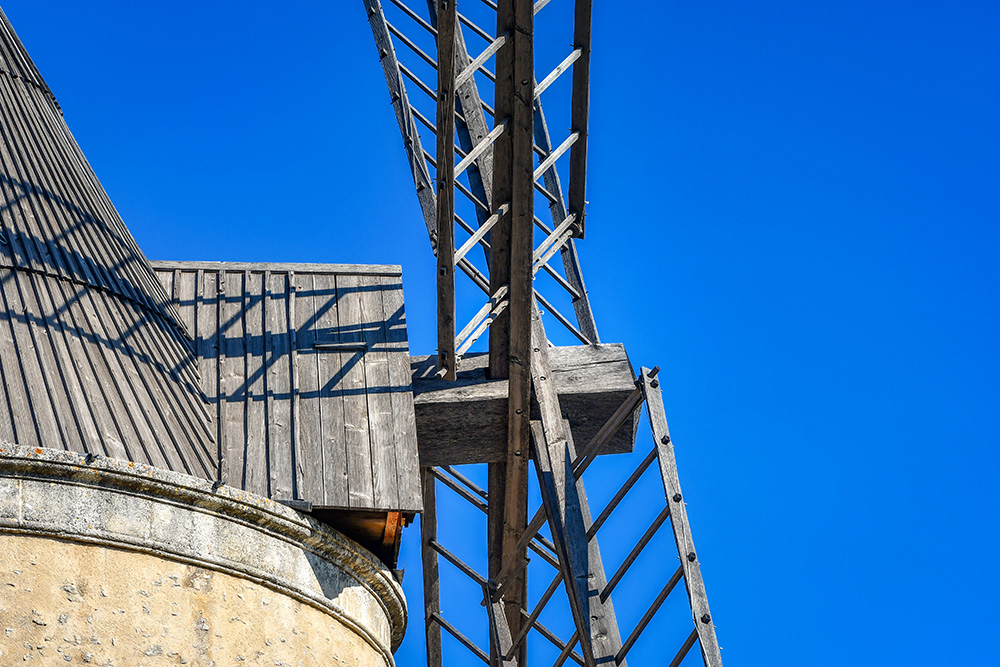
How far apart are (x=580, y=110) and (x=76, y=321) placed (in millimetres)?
4322

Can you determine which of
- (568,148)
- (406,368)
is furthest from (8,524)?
(568,148)

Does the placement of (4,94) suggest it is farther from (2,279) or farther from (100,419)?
(100,419)

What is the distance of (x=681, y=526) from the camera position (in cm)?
726

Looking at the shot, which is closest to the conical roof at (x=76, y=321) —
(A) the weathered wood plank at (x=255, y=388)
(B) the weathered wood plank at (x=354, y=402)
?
(A) the weathered wood plank at (x=255, y=388)

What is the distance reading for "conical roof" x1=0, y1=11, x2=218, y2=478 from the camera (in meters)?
5.67

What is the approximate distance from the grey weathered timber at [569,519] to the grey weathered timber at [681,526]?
76 cm

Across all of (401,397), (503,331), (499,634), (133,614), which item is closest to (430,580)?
(499,634)

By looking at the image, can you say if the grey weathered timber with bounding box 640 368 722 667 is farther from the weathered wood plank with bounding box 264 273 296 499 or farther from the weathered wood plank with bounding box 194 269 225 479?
the weathered wood plank with bounding box 194 269 225 479

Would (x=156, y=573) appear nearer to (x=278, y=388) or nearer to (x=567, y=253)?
(x=278, y=388)

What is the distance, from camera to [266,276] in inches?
324

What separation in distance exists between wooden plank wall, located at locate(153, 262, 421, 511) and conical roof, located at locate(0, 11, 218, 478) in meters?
0.23

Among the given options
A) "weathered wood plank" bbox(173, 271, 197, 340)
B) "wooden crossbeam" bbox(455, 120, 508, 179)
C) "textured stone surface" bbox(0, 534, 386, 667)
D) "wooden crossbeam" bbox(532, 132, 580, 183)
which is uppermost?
"wooden crossbeam" bbox(532, 132, 580, 183)

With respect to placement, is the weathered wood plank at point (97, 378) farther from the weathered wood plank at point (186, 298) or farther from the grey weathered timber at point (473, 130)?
the grey weathered timber at point (473, 130)

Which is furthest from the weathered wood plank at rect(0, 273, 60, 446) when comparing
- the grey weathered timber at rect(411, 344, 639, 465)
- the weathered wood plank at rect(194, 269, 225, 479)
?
the grey weathered timber at rect(411, 344, 639, 465)
